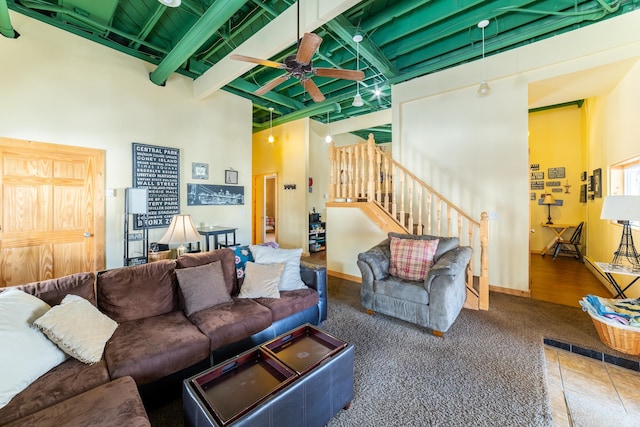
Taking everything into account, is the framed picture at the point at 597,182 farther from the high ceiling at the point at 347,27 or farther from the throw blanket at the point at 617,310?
the throw blanket at the point at 617,310

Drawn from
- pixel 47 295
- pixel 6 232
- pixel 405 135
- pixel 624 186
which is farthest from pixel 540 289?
pixel 6 232

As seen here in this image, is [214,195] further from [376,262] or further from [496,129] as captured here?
[496,129]

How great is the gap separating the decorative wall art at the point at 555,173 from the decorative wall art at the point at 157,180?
26.7ft

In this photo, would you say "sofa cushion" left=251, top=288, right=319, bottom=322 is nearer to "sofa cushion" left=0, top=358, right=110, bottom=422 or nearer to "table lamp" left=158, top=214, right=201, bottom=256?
"table lamp" left=158, top=214, right=201, bottom=256

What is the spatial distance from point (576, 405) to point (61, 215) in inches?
221

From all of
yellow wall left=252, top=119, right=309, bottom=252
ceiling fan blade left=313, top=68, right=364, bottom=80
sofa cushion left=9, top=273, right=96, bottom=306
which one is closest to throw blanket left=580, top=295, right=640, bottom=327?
ceiling fan blade left=313, top=68, right=364, bottom=80

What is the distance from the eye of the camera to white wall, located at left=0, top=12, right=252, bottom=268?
10.6ft

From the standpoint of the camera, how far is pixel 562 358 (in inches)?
92.0

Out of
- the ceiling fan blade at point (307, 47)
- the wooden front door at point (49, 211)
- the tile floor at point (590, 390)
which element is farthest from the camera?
the wooden front door at point (49, 211)

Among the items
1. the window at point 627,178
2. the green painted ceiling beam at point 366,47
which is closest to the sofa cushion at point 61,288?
the green painted ceiling beam at point 366,47

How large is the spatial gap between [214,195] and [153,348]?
12.4 ft

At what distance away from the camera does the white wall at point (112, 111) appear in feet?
10.6

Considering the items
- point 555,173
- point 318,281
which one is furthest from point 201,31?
Result: point 555,173

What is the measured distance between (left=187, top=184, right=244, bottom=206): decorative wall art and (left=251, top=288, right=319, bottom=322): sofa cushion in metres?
3.09
